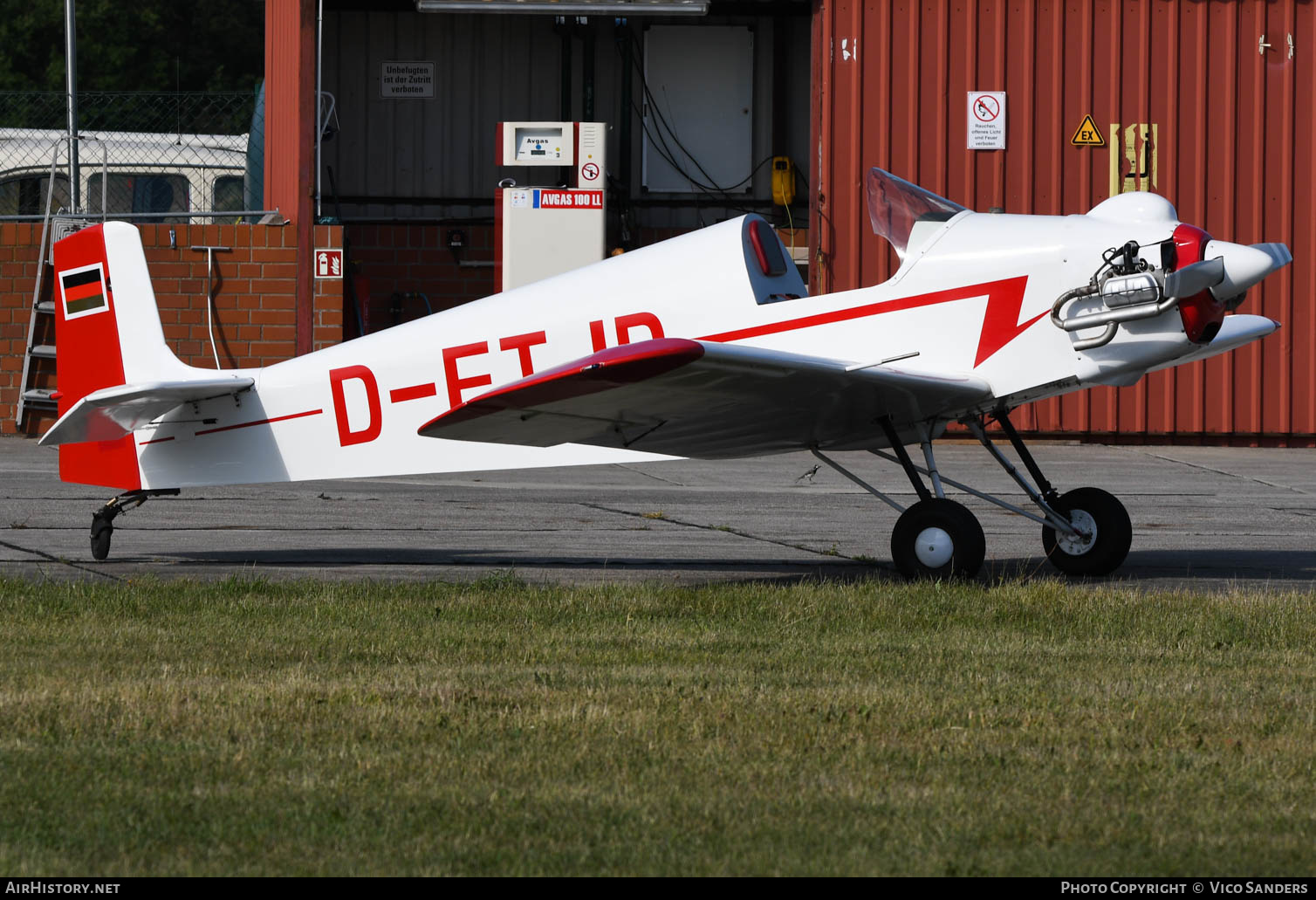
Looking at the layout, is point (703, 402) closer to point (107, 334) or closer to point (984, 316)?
point (984, 316)

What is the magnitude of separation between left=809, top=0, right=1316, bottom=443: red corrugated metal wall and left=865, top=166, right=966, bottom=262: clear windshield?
8773mm

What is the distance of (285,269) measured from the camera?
1616 centimetres

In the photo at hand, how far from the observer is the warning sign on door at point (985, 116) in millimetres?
16125

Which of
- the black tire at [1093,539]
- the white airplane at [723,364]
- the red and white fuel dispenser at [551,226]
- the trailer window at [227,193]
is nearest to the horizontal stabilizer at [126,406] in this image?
the white airplane at [723,364]

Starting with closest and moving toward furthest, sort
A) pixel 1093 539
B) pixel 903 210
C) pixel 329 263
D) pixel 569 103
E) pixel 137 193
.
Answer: pixel 903 210, pixel 1093 539, pixel 329 263, pixel 137 193, pixel 569 103

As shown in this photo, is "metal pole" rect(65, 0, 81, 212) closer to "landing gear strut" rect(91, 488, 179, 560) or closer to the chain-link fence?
the chain-link fence

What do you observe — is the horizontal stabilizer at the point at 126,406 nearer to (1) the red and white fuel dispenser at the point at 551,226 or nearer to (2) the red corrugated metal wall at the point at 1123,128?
(1) the red and white fuel dispenser at the point at 551,226

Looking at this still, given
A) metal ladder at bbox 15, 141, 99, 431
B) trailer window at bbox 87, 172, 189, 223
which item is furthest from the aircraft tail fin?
trailer window at bbox 87, 172, 189, 223

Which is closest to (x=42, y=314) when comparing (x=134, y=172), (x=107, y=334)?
(x=134, y=172)

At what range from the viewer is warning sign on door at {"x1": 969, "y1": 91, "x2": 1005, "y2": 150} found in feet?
52.9

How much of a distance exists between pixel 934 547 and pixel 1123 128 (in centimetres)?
1063

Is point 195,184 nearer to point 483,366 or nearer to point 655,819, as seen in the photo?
point 483,366

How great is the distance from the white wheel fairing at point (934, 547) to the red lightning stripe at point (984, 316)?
82cm

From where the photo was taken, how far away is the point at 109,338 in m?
8.05
